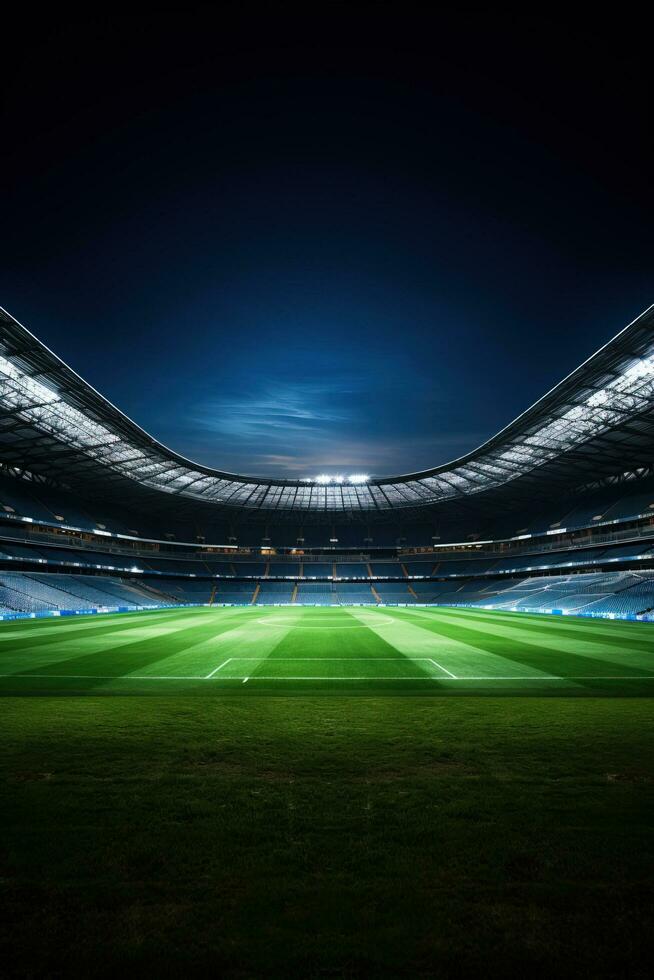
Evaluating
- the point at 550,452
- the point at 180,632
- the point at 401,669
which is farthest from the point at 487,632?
→ the point at 550,452

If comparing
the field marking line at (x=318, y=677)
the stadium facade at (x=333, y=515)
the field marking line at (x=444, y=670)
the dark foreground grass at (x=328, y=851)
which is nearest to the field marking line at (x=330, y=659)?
the field marking line at (x=444, y=670)

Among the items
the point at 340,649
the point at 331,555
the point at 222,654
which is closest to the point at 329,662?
the point at 340,649

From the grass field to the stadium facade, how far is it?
82.1 ft

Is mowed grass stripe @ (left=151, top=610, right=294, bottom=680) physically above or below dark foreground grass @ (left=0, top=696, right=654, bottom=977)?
below

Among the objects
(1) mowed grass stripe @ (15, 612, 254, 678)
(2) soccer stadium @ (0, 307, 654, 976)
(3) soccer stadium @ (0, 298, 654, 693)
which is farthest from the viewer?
(3) soccer stadium @ (0, 298, 654, 693)

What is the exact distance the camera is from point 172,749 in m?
7.52

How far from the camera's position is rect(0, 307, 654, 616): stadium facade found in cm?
3769

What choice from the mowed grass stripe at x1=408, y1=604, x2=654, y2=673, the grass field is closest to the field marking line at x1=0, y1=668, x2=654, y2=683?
the mowed grass stripe at x1=408, y1=604, x2=654, y2=673

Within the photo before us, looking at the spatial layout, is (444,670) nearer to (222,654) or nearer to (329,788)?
(222,654)

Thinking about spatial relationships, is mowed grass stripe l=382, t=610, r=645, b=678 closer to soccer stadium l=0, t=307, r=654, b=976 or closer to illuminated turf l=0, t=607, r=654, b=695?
illuminated turf l=0, t=607, r=654, b=695

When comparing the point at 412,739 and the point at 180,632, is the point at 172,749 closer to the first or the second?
the point at 412,739

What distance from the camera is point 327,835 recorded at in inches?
191

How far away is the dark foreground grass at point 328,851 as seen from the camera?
329cm

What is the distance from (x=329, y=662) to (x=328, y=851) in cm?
1221
